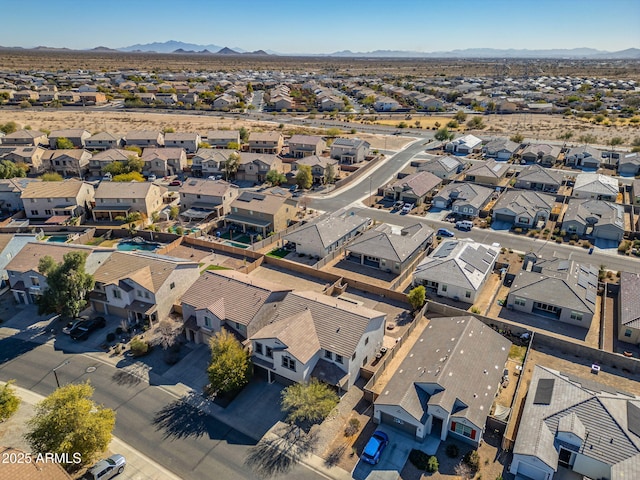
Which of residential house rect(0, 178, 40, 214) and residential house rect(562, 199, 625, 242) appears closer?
residential house rect(562, 199, 625, 242)

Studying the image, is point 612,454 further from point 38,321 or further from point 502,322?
point 38,321

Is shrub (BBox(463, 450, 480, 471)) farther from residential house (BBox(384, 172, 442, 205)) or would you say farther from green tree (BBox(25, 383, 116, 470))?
residential house (BBox(384, 172, 442, 205))

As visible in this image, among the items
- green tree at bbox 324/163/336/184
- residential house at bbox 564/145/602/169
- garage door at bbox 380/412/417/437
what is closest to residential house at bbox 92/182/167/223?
green tree at bbox 324/163/336/184

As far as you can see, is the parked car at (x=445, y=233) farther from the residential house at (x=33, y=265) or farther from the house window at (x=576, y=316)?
the residential house at (x=33, y=265)

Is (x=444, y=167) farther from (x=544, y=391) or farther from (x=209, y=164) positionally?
(x=544, y=391)

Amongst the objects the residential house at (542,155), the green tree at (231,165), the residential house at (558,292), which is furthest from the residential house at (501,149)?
the green tree at (231,165)

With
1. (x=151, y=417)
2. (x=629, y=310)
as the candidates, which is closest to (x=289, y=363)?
(x=151, y=417)

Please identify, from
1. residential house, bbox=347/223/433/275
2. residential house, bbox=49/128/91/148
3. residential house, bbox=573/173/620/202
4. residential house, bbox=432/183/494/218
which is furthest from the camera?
residential house, bbox=49/128/91/148
